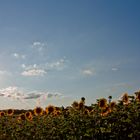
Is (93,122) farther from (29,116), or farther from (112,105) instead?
(29,116)

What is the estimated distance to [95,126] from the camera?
1445cm

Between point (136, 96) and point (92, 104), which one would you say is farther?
point (92, 104)

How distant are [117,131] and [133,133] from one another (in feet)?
2.32

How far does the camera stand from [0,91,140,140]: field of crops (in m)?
13.8

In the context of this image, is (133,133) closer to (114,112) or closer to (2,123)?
(114,112)

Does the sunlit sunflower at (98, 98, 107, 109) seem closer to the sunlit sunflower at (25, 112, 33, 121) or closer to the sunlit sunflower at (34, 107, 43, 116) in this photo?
the sunlit sunflower at (34, 107, 43, 116)

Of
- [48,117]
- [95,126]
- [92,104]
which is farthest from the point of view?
[48,117]

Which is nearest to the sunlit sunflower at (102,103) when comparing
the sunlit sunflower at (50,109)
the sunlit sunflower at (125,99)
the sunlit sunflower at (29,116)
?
the sunlit sunflower at (125,99)

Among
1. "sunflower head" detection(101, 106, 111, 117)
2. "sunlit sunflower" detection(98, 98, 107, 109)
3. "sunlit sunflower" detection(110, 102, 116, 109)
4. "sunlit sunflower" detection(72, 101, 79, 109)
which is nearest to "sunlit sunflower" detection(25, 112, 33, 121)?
"sunlit sunflower" detection(72, 101, 79, 109)

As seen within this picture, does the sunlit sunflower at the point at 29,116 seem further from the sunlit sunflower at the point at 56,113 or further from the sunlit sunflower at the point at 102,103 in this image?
the sunlit sunflower at the point at 102,103

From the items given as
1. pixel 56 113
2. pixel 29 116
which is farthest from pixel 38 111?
pixel 56 113

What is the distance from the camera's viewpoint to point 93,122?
14570 millimetres

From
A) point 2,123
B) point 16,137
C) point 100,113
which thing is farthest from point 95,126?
point 2,123

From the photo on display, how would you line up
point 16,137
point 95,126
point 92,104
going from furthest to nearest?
point 16,137
point 92,104
point 95,126
